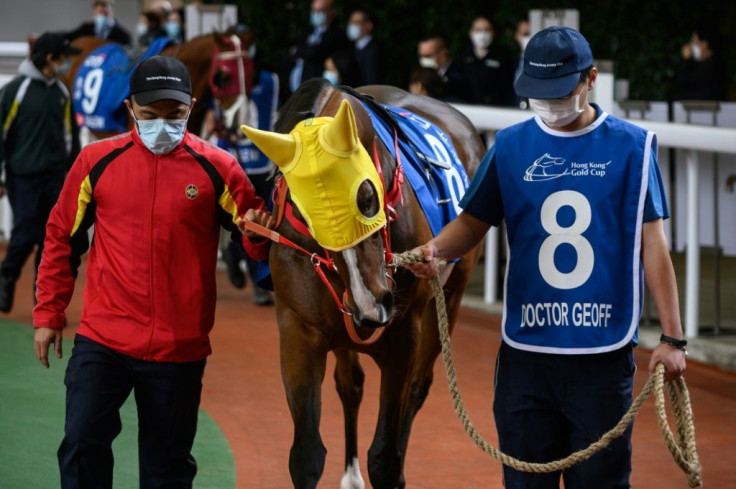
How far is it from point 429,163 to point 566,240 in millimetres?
1645

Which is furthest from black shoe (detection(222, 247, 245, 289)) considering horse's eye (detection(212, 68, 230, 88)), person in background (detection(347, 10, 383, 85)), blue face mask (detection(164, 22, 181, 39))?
blue face mask (detection(164, 22, 181, 39))

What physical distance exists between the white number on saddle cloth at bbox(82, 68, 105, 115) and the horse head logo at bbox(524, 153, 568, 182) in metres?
7.95

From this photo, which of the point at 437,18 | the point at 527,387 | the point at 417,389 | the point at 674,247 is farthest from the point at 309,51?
the point at 527,387

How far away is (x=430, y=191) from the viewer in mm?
5027

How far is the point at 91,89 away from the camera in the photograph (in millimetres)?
11109

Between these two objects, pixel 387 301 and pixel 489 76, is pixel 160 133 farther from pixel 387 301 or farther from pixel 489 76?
pixel 489 76

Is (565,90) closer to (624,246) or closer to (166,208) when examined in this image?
(624,246)

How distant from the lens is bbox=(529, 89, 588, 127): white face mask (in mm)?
3555

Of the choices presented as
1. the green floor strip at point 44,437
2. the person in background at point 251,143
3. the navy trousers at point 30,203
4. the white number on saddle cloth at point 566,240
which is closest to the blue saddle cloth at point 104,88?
the person in background at point 251,143

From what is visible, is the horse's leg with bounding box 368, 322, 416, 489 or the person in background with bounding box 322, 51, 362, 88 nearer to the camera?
the horse's leg with bounding box 368, 322, 416, 489

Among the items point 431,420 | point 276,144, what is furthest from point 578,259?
point 431,420

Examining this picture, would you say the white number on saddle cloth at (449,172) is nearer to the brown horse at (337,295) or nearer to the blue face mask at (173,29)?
the brown horse at (337,295)

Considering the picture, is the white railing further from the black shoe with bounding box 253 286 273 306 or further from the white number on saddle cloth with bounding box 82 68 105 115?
the white number on saddle cloth with bounding box 82 68 105 115

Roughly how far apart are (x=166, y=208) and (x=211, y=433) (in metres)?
2.50
